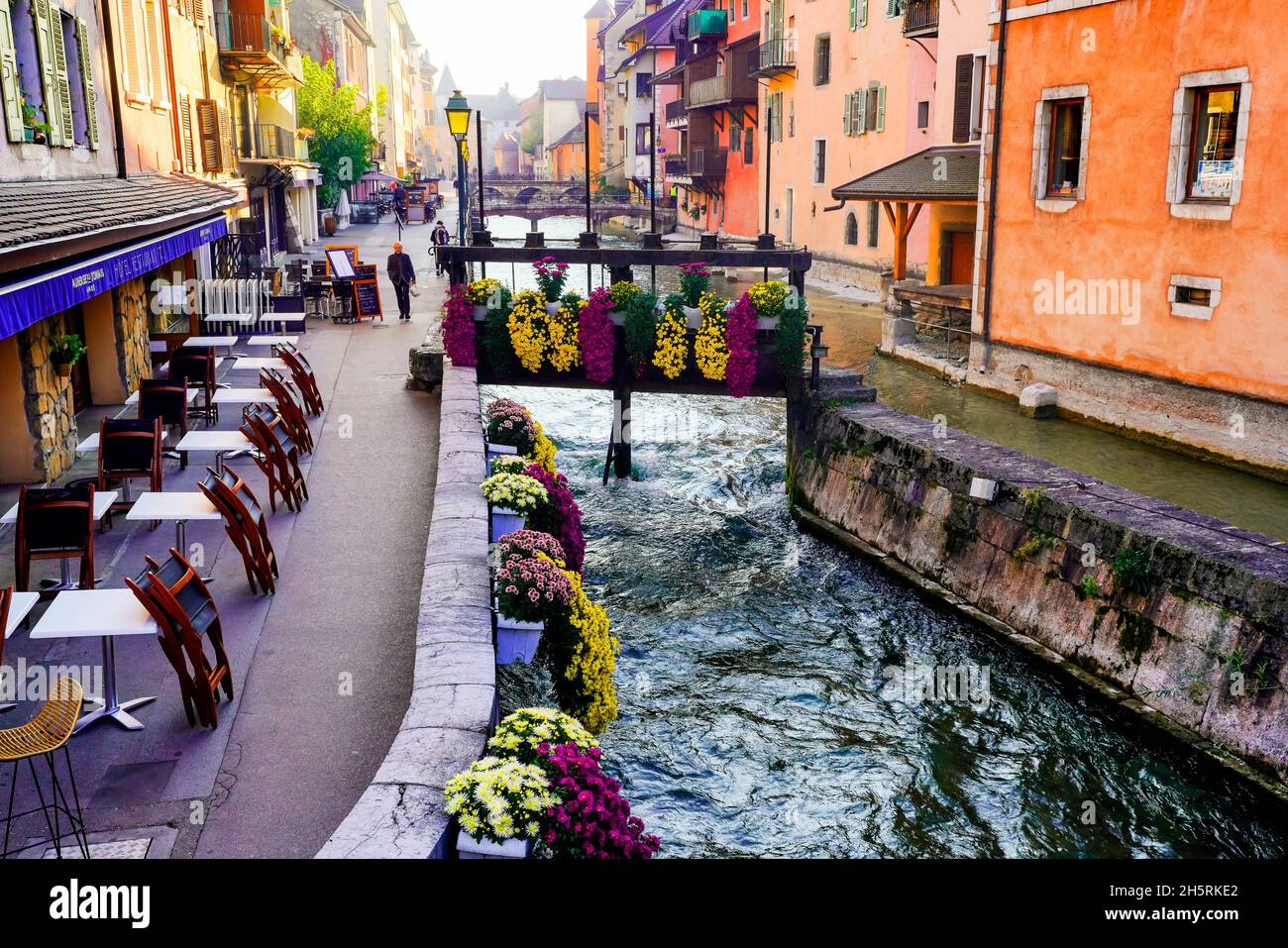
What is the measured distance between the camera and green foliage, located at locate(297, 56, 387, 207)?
46.8m

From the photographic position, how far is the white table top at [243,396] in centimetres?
1113

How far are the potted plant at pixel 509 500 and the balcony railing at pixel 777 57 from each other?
35.9 m

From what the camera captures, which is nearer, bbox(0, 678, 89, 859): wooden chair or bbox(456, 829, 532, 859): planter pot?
bbox(456, 829, 532, 859): planter pot

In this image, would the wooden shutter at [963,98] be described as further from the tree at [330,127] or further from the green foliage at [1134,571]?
the tree at [330,127]

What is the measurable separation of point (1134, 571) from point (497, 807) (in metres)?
6.56

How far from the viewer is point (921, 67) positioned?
103ft

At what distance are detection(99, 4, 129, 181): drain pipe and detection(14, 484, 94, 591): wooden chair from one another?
10319mm

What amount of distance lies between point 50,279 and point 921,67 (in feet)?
91.7

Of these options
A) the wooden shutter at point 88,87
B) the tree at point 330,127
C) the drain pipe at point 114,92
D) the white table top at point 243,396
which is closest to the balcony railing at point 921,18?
the drain pipe at point 114,92

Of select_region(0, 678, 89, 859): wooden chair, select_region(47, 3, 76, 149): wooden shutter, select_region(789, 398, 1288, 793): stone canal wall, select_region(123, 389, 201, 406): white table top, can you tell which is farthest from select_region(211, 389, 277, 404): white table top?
select_region(0, 678, 89, 859): wooden chair

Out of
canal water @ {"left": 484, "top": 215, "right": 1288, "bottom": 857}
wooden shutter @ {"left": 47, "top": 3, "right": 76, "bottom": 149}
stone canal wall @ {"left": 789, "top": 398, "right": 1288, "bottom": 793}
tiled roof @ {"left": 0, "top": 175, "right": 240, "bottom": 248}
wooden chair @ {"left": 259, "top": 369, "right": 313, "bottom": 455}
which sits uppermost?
wooden shutter @ {"left": 47, "top": 3, "right": 76, "bottom": 149}

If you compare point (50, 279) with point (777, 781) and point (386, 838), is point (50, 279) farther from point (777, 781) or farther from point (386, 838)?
point (777, 781)

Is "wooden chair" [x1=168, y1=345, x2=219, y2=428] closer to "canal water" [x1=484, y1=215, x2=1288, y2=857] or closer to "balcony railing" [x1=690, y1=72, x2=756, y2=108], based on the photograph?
"canal water" [x1=484, y1=215, x2=1288, y2=857]
